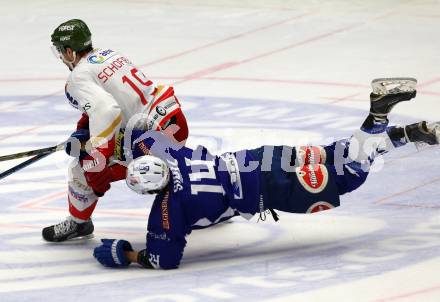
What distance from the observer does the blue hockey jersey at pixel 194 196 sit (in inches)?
233

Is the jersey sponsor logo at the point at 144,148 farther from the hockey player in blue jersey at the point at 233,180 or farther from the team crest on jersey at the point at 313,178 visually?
the team crest on jersey at the point at 313,178

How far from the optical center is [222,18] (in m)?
12.4

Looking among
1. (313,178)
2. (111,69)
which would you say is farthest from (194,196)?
(111,69)

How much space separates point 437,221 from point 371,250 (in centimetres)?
59

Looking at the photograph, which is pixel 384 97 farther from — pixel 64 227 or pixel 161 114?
pixel 64 227

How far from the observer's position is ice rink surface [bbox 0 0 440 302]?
574 cm

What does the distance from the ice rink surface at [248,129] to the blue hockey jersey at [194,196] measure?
0.16 m

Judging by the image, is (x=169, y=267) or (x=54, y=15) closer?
(x=169, y=267)

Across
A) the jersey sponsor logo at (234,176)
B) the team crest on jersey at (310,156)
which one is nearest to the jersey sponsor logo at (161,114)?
the jersey sponsor logo at (234,176)

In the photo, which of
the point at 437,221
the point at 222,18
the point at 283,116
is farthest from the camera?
the point at 222,18

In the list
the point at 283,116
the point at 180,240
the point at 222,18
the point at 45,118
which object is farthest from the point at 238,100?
the point at 180,240

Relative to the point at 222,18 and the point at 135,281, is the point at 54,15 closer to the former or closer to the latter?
the point at 222,18

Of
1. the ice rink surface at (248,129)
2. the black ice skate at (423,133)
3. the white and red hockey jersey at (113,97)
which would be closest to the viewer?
the ice rink surface at (248,129)

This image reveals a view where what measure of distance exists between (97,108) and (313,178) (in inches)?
41.5
